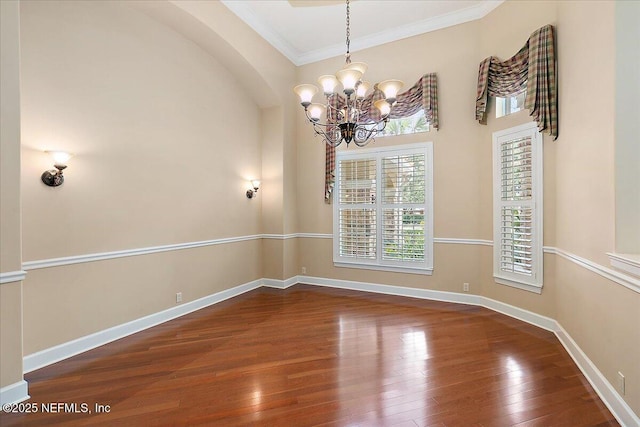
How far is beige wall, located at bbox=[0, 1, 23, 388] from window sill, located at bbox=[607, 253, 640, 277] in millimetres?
4148

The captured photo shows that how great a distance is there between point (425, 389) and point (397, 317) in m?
1.50

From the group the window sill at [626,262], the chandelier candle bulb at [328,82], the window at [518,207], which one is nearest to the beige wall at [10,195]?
the chandelier candle bulb at [328,82]

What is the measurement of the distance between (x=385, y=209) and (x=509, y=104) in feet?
7.18

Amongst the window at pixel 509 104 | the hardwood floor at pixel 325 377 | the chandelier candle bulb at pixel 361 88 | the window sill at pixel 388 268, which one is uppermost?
the window at pixel 509 104

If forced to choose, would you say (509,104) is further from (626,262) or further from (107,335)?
(107,335)

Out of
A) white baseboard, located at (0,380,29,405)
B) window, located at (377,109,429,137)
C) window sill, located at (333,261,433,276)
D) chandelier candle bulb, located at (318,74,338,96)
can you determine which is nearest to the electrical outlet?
window sill, located at (333,261,433,276)

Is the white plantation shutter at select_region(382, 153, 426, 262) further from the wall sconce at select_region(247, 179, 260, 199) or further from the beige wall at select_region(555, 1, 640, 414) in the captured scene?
the wall sconce at select_region(247, 179, 260, 199)

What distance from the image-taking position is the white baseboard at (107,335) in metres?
2.53

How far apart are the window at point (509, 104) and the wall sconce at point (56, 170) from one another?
4.94 metres

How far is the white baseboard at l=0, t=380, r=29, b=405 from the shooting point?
79.3 inches

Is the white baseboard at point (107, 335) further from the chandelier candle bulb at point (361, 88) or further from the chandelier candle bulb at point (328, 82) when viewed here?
the chandelier candle bulb at point (361, 88)

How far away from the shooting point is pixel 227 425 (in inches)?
73.9

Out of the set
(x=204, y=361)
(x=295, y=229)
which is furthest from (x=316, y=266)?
(x=204, y=361)

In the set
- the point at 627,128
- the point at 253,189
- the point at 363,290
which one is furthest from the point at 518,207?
the point at 253,189
